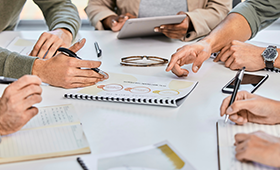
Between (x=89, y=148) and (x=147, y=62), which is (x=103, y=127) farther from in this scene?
(x=147, y=62)

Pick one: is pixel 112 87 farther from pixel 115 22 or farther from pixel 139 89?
pixel 115 22

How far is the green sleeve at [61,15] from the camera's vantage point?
136 centimetres

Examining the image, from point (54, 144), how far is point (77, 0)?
9.59ft

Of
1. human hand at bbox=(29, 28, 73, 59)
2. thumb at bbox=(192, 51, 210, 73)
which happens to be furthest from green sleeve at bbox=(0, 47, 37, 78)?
thumb at bbox=(192, 51, 210, 73)

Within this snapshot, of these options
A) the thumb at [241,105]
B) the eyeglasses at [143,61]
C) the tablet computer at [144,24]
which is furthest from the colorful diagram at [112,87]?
the tablet computer at [144,24]

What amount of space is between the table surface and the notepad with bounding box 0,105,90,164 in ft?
0.05

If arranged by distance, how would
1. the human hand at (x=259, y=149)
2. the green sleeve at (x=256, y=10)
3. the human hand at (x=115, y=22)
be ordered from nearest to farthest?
the human hand at (x=259, y=149) → the green sleeve at (x=256, y=10) → the human hand at (x=115, y=22)

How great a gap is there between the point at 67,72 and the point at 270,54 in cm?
72

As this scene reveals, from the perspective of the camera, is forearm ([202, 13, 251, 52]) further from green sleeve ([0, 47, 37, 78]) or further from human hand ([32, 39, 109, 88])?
green sleeve ([0, 47, 37, 78])

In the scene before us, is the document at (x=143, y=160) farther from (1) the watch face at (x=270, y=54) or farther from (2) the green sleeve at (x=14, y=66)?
(1) the watch face at (x=270, y=54)

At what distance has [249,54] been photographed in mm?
1007

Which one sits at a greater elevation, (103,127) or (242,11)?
(242,11)

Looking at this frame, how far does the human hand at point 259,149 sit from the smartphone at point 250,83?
0.32m

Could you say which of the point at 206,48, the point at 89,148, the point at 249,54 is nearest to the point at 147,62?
the point at 206,48
